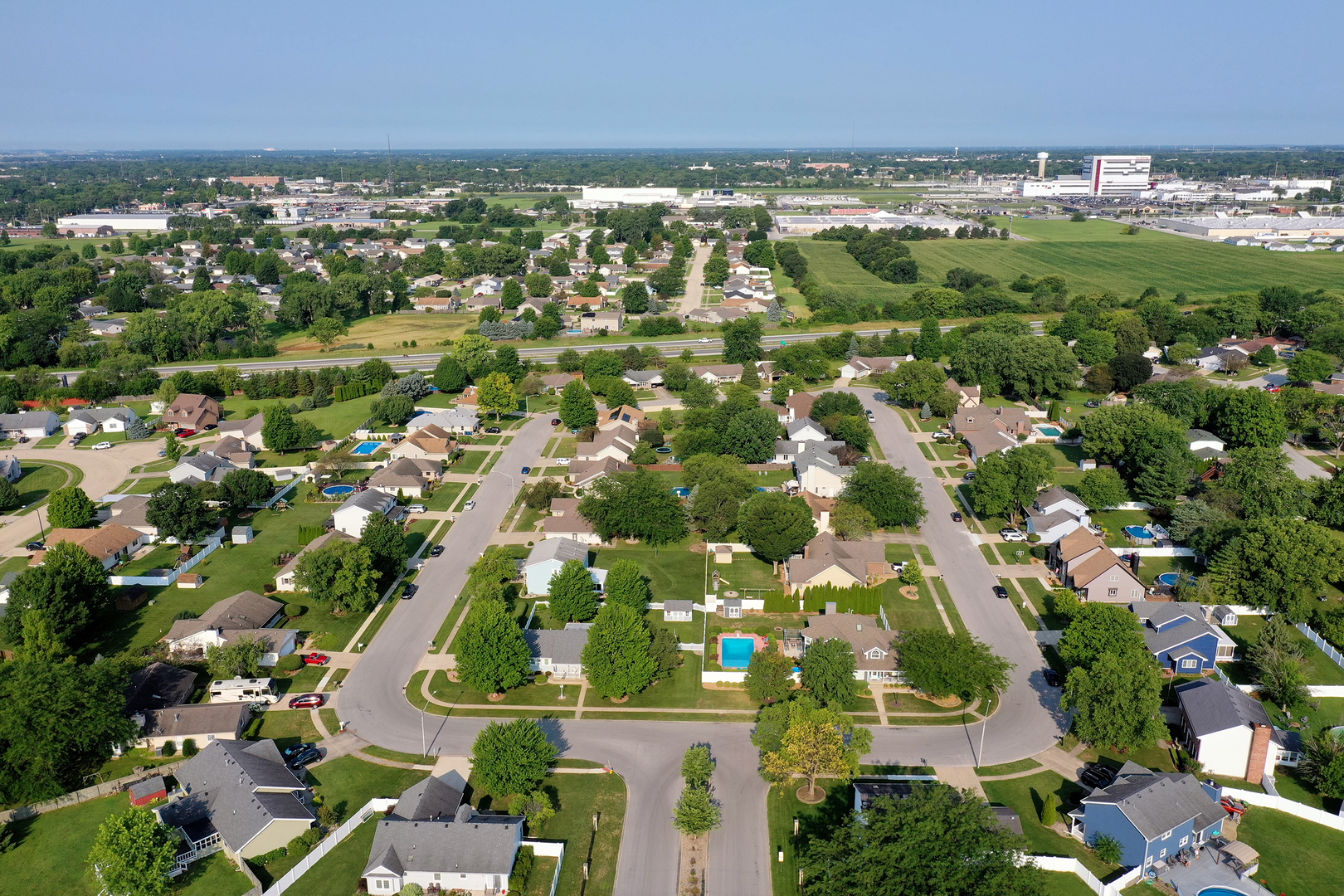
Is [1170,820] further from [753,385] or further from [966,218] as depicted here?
[966,218]

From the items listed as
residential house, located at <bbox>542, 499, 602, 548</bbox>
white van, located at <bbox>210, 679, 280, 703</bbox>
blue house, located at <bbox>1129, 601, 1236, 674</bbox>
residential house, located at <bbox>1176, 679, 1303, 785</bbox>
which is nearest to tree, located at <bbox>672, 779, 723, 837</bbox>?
residential house, located at <bbox>1176, 679, 1303, 785</bbox>

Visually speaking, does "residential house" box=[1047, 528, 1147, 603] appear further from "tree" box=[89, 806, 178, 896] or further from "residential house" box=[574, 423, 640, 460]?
"tree" box=[89, 806, 178, 896]

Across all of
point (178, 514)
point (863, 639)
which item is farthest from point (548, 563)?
point (178, 514)

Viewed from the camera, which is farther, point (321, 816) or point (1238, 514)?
point (1238, 514)

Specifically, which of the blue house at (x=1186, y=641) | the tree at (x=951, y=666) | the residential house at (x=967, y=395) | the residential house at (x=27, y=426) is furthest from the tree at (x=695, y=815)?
the residential house at (x=27, y=426)

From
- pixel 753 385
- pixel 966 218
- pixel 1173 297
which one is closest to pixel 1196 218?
pixel 966 218

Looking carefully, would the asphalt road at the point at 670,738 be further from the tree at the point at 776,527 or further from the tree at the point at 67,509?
the tree at the point at 67,509
